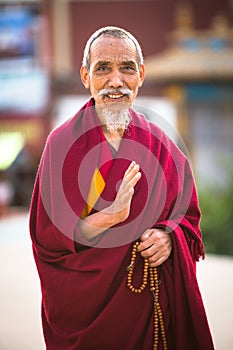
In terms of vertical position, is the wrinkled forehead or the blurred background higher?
the blurred background

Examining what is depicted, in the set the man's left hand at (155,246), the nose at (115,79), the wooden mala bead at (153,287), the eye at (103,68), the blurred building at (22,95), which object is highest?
the blurred building at (22,95)

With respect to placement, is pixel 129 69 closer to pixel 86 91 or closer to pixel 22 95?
pixel 86 91

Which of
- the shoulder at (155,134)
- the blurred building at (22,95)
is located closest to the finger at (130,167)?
the shoulder at (155,134)

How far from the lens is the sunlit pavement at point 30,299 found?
271cm

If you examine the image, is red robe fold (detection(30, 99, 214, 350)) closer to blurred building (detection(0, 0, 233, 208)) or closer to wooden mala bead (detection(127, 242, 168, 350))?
wooden mala bead (detection(127, 242, 168, 350))

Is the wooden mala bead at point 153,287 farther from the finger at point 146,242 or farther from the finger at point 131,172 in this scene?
the finger at point 131,172

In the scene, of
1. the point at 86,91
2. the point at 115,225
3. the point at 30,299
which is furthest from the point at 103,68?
the point at 86,91

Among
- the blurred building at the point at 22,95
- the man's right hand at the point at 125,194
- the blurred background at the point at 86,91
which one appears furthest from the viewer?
the blurred building at the point at 22,95

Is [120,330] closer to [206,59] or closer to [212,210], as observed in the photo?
[212,210]

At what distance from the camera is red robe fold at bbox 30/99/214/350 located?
1628 millimetres

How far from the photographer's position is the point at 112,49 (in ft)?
5.21

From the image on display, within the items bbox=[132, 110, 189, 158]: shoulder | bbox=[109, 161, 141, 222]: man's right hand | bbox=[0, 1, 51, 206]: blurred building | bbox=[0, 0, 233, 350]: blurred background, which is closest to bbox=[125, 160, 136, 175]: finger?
bbox=[109, 161, 141, 222]: man's right hand

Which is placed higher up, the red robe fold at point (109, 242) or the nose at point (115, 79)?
the nose at point (115, 79)

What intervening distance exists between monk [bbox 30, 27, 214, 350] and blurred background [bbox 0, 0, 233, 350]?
17.3 ft
